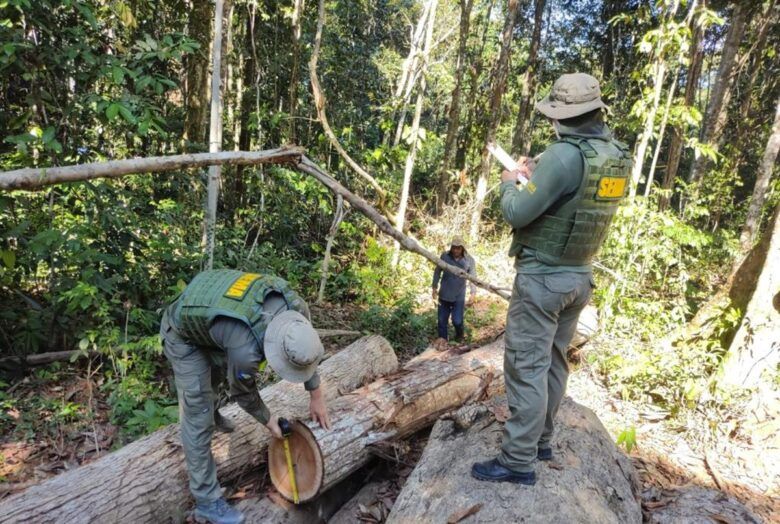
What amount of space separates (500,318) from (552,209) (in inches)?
259

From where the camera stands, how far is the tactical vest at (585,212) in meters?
2.48

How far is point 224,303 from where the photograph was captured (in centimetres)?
268

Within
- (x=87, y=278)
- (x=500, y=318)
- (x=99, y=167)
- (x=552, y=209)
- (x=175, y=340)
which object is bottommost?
(x=500, y=318)

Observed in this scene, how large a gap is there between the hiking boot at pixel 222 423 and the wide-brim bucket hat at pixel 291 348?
3.61ft

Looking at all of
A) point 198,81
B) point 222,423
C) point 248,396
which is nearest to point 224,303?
point 248,396

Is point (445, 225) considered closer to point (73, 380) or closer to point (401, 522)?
point (73, 380)

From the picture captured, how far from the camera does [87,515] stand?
2656 mm

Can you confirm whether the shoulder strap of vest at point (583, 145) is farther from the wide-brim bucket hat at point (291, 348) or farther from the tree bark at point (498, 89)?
the tree bark at point (498, 89)

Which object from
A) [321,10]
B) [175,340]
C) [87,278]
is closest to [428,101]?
[321,10]

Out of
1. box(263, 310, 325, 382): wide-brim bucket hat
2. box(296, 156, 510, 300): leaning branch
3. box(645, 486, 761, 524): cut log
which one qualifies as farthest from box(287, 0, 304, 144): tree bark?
box(645, 486, 761, 524): cut log

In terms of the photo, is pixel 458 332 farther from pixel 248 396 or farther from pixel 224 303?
pixel 224 303

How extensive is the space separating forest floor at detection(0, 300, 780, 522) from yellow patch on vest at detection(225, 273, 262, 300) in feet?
4.88

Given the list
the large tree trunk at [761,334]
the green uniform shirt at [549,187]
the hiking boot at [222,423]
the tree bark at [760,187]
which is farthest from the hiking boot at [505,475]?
the tree bark at [760,187]

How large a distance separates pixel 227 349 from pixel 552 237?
195cm
